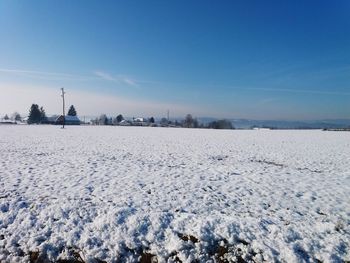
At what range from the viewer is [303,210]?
8203 mm

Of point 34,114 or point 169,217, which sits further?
point 34,114

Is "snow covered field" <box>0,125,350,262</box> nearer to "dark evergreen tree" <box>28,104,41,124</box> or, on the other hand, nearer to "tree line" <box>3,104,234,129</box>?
"tree line" <box>3,104,234,129</box>

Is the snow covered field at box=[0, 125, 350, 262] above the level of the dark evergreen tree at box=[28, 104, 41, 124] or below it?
below

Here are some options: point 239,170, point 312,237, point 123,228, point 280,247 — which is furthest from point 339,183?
point 123,228

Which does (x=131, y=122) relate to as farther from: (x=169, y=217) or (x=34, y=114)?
(x=169, y=217)

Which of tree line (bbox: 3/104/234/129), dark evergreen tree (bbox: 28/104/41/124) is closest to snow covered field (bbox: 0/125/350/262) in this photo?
tree line (bbox: 3/104/234/129)

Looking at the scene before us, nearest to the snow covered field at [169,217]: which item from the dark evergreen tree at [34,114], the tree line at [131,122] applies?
the tree line at [131,122]

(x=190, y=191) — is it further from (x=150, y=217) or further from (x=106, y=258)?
(x=106, y=258)

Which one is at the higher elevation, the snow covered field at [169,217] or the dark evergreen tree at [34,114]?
the dark evergreen tree at [34,114]

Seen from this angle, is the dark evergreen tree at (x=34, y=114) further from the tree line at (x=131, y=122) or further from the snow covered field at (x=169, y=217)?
the snow covered field at (x=169, y=217)

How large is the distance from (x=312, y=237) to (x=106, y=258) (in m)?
4.64

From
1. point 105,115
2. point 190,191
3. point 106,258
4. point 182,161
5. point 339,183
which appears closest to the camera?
→ point 106,258

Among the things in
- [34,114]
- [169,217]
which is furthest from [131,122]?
[169,217]

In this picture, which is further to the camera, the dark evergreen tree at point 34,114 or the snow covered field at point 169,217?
the dark evergreen tree at point 34,114
